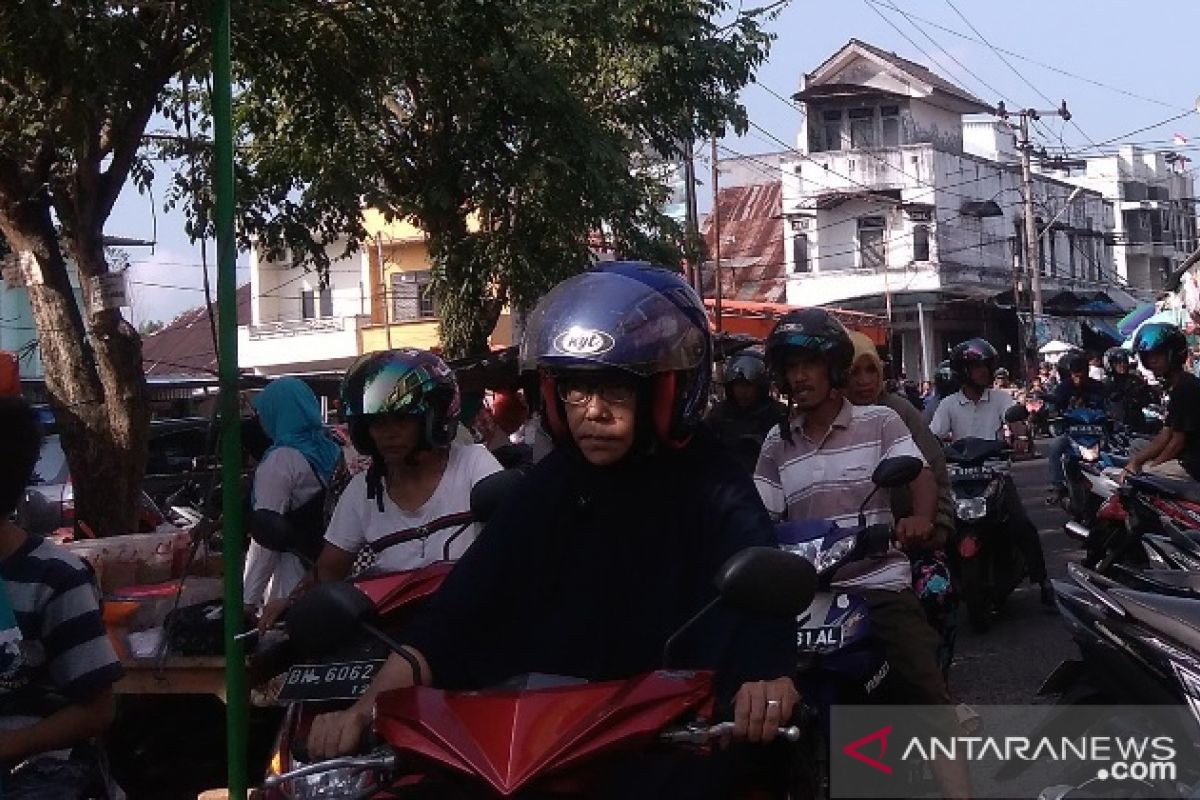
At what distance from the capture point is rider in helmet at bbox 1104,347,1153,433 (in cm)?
1372

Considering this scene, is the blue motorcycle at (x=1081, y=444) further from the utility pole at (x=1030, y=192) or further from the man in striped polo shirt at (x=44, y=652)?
the utility pole at (x=1030, y=192)

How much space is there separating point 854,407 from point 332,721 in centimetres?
278

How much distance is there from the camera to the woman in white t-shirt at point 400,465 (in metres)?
4.86

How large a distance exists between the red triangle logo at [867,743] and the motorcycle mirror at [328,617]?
1.70 meters

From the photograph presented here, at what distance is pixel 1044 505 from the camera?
1836cm

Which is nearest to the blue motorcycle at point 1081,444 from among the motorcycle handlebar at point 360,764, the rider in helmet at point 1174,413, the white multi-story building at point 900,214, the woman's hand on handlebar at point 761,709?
the rider in helmet at point 1174,413

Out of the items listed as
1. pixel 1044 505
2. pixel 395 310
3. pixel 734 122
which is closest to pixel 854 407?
pixel 734 122

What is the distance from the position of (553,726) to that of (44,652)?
1.37 m

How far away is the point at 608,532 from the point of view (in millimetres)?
3189

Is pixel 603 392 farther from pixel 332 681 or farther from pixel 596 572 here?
pixel 332 681

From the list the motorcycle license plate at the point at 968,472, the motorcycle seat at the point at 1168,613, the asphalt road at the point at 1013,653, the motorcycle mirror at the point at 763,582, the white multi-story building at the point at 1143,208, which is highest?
the white multi-story building at the point at 1143,208

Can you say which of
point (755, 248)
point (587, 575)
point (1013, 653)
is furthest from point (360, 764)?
point (755, 248)

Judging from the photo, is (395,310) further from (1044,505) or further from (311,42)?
(311,42)

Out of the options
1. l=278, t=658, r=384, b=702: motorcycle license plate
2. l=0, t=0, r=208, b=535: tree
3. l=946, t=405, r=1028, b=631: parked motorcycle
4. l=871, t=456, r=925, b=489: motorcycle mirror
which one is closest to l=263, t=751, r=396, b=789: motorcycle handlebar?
l=278, t=658, r=384, b=702: motorcycle license plate
